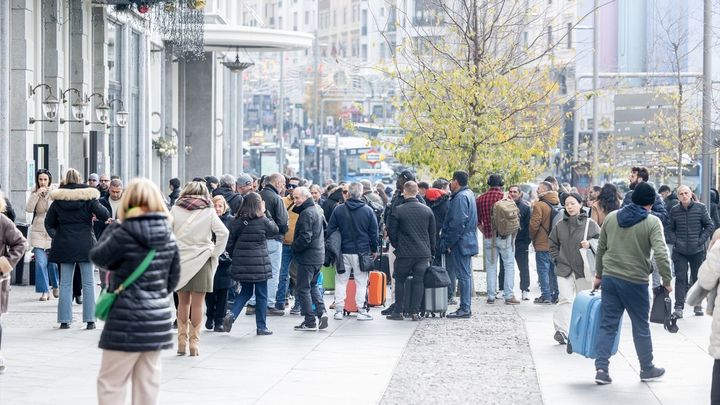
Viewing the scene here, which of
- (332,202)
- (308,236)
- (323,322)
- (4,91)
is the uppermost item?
(4,91)

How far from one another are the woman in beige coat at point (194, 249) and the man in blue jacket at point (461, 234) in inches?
200

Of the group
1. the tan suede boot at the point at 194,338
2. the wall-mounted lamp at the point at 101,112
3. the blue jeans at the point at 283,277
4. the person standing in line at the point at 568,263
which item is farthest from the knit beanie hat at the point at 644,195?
the wall-mounted lamp at the point at 101,112

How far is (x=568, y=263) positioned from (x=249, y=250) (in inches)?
133

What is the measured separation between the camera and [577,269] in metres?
14.9

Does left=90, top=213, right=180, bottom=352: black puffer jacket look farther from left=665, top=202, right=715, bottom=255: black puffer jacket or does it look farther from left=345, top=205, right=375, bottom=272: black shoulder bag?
left=665, top=202, right=715, bottom=255: black puffer jacket

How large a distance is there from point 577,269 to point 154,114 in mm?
22300

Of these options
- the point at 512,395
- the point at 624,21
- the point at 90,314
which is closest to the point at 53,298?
the point at 90,314

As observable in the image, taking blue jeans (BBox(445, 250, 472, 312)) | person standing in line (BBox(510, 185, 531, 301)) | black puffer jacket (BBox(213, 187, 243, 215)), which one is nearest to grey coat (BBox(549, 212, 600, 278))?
blue jeans (BBox(445, 250, 472, 312))

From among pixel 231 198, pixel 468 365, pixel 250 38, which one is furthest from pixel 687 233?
pixel 250 38

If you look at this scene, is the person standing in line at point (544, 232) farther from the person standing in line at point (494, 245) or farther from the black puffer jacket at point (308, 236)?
the black puffer jacket at point (308, 236)

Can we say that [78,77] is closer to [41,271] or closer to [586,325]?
[41,271]

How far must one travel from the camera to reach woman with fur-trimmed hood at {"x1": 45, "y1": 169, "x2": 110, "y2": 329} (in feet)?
49.6

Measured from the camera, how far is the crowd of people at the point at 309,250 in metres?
8.52

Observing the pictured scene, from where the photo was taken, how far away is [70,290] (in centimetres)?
1541
